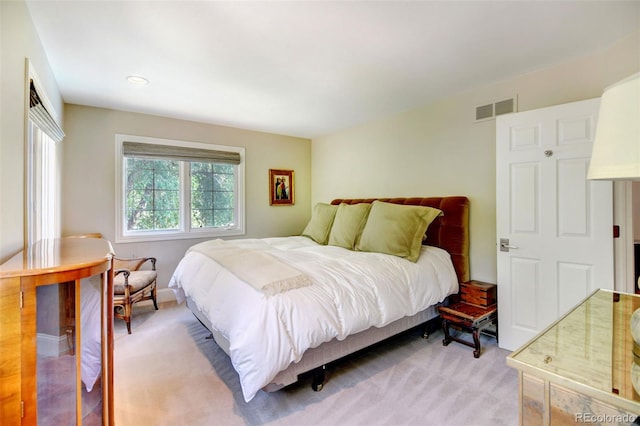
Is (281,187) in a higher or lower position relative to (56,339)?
higher

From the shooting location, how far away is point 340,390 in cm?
195

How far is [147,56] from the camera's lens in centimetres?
221

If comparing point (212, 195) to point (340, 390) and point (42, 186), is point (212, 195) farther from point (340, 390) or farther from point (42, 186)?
point (340, 390)

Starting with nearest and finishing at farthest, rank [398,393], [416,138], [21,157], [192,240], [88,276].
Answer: [88,276] < [21,157] < [398,393] < [416,138] < [192,240]

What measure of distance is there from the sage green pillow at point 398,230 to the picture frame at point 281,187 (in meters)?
2.09

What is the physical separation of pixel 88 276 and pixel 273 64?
1.99 metres

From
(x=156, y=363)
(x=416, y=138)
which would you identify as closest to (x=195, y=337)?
(x=156, y=363)

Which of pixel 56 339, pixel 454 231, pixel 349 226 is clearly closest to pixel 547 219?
pixel 454 231

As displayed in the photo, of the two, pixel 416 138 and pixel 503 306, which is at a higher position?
pixel 416 138

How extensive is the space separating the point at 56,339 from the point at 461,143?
332 centimetres

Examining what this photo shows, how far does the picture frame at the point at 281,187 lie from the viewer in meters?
4.66

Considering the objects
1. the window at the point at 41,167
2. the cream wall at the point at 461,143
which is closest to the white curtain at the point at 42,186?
the window at the point at 41,167

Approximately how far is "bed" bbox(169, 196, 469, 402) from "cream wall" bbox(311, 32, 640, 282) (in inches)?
6.9

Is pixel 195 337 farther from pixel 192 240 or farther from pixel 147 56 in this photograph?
pixel 147 56
